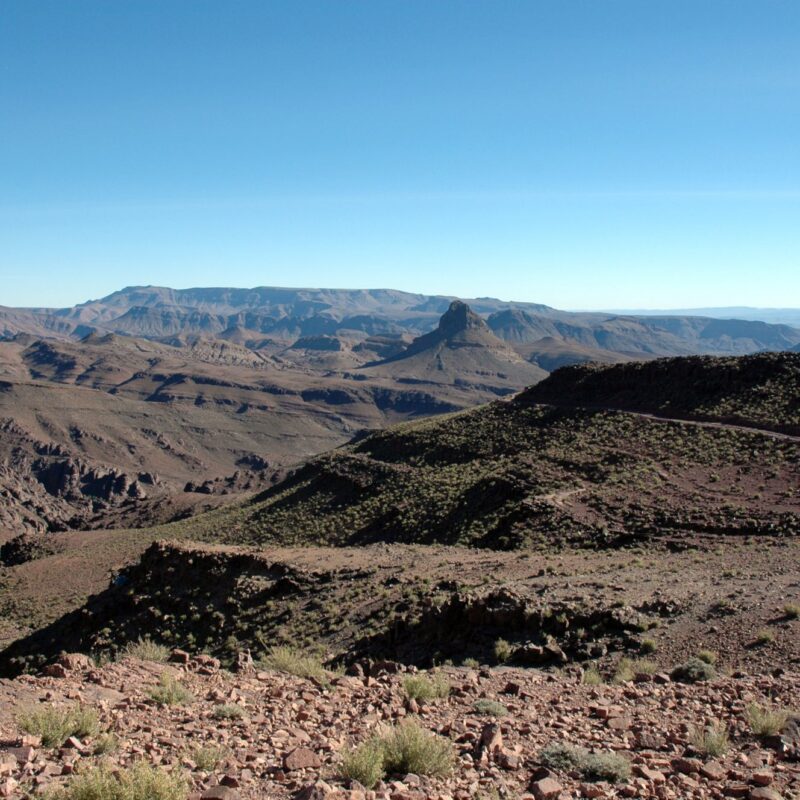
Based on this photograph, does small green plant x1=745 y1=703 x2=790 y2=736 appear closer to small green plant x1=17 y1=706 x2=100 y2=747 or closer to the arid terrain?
the arid terrain

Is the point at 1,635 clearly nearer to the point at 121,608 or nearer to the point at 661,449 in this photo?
the point at 121,608

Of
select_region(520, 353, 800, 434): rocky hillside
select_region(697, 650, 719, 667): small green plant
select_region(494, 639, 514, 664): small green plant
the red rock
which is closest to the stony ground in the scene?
the red rock

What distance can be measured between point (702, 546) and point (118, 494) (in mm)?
86609

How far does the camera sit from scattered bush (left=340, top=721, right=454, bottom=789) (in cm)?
750

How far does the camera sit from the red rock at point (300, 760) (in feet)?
25.8

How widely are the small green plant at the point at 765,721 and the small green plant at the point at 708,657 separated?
284 cm

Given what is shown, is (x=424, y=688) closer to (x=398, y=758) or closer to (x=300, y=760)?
(x=398, y=758)

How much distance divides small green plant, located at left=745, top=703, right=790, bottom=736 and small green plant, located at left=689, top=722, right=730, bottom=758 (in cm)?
35

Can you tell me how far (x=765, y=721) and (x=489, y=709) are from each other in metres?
3.41

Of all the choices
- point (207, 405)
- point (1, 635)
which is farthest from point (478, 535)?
Result: point (207, 405)

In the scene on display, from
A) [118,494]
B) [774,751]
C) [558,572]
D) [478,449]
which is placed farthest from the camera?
[118,494]

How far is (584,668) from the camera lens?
12.8m

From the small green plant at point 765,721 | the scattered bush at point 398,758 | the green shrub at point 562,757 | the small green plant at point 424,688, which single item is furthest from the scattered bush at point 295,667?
the small green plant at point 765,721

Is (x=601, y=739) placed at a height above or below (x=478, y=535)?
above
